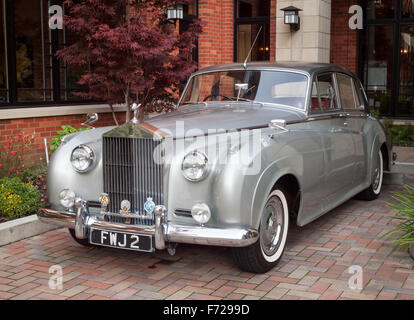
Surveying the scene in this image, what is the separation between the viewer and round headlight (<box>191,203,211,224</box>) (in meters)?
3.90

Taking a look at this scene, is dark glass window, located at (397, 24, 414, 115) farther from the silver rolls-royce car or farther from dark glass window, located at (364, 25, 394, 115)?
the silver rolls-royce car

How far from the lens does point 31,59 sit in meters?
8.53

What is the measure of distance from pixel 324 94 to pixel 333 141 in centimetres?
55

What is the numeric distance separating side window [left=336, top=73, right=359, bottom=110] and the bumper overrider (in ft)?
9.22

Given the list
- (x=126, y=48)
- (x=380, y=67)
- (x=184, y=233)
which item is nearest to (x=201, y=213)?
(x=184, y=233)

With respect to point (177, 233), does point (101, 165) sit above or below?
above

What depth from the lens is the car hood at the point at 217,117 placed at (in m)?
4.40

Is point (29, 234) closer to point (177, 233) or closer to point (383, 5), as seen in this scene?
point (177, 233)

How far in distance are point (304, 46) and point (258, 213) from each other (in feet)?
22.4

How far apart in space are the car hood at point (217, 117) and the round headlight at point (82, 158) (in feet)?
1.85

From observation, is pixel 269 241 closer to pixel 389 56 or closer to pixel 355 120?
pixel 355 120

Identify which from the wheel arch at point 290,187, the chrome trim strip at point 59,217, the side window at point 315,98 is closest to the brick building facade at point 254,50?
the chrome trim strip at point 59,217

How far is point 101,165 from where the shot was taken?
4402mm

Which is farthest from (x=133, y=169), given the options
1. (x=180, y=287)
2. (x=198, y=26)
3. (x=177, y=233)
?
(x=198, y=26)
